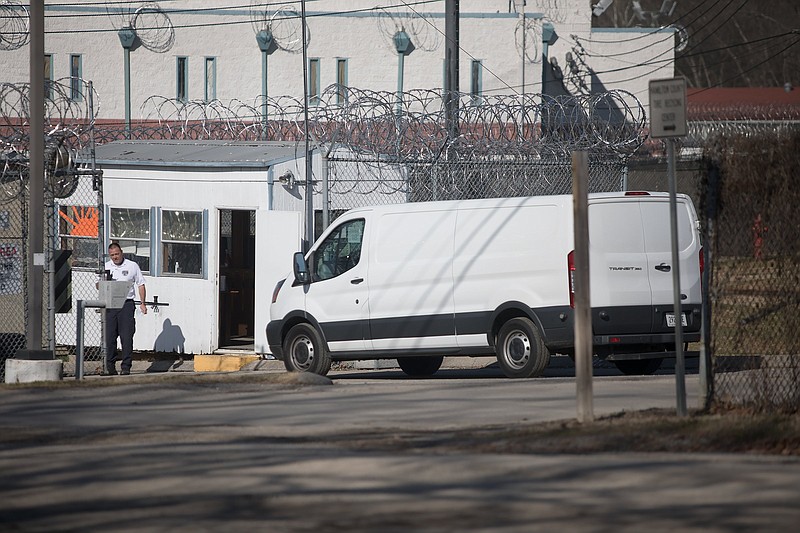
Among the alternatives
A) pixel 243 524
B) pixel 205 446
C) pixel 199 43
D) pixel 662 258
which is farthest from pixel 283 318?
pixel 199 43

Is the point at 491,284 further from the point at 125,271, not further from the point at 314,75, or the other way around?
the point at 314,75

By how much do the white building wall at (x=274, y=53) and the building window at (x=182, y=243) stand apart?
23.2 m

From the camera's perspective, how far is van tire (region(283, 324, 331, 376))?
16.6m

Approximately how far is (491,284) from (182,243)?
665 centimetres

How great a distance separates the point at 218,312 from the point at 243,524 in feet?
41.8

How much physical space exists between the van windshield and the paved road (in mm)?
4578

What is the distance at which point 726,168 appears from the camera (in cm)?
1054

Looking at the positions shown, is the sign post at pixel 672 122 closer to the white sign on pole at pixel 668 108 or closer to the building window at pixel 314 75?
the white sign on pole at pixel 668 108

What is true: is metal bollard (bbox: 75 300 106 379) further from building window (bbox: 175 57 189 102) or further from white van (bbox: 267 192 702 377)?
building window (bbox: 175 57 189 102)

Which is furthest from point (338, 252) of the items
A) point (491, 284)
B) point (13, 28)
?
point (13, 28)

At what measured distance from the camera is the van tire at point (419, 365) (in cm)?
1748

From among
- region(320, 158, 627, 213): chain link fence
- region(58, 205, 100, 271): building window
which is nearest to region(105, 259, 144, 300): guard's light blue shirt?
region(58, 205, 100, 271): building window

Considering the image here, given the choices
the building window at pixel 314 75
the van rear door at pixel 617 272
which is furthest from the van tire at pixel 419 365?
the building window at pixel 314 75

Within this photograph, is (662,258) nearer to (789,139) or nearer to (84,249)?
(789,139)
